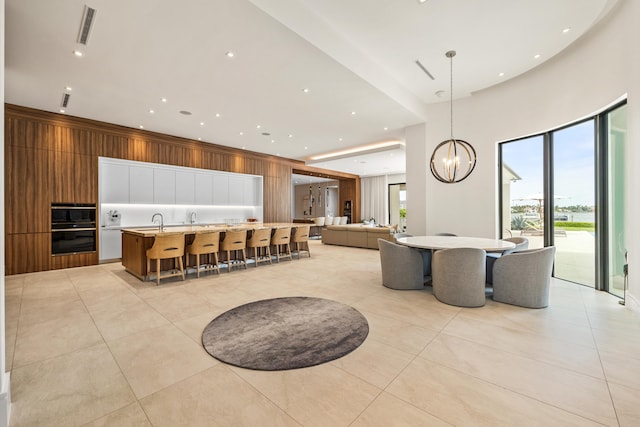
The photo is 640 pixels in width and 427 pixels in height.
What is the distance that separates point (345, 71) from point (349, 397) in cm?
417

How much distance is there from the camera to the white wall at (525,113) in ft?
11.3

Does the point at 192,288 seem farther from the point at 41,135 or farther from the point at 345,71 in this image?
the point at 41,135

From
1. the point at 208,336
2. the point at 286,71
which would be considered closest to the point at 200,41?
the point at 286,71

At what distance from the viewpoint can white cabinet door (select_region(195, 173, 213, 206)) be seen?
28.2 feet

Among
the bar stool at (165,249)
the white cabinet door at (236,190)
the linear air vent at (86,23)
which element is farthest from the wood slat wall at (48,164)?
the linear air vent at (86,23)

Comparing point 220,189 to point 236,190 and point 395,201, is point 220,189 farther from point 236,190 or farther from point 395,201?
point 395,201

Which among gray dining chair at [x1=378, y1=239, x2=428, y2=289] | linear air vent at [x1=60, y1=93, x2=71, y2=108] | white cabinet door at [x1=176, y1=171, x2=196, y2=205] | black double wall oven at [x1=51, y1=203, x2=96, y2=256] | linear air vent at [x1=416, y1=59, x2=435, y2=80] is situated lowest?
gray dining chair at [x1=378, y1=239, x2=428, y2=289]

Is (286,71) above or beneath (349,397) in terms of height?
above

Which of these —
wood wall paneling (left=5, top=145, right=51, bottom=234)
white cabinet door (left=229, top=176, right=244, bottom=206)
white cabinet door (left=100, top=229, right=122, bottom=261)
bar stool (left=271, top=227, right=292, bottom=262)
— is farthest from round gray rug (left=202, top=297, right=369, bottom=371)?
white cabinet door (left=229, top=176, right=244, bottom=206)

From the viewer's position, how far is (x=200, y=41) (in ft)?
11.8

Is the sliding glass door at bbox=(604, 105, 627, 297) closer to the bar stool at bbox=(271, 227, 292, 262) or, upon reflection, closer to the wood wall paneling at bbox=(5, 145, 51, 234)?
the bar stool at bbox=(271, 227, 292, 262)

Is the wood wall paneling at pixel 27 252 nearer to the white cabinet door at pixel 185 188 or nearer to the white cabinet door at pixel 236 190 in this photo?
the white cabinet door at pixel 185 188

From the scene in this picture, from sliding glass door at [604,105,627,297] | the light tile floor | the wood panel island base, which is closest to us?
the light tile floor

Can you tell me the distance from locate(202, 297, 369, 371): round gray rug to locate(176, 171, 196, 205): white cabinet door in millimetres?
5747
